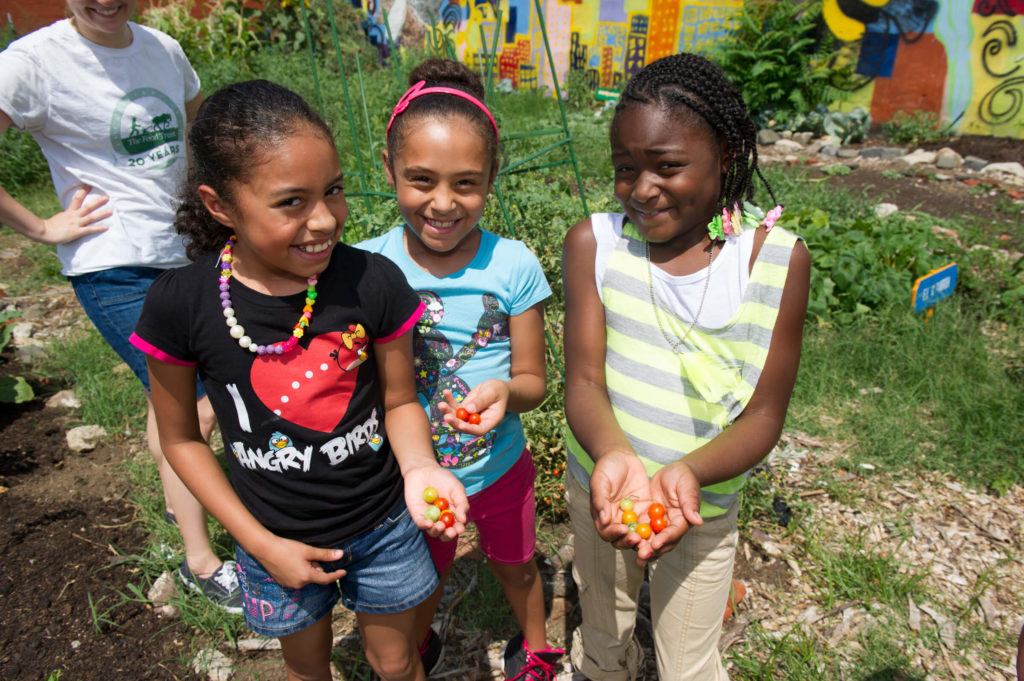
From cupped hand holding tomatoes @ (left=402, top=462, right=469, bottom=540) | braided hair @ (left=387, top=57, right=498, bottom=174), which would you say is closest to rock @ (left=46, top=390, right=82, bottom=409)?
braided hair @ (left=387, top=57, right=498, bottom=174)

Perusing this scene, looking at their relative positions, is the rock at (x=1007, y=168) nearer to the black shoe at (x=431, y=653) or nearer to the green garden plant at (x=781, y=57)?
the green garden plant at (x=781, y=57)

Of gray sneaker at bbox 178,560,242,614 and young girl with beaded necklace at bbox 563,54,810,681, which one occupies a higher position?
young girl with beaded necklace at bbox 563,54,810,681

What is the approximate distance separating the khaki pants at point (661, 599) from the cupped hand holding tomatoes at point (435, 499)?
1.62ft

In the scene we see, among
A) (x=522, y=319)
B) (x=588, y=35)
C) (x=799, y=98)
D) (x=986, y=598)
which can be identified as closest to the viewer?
(x=522, y=319)

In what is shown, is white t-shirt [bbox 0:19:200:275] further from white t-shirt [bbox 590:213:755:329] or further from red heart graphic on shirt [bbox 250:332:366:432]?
white t-shirt [bbox 590:213:755:329]

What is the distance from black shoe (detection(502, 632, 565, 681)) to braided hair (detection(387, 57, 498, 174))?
157cm

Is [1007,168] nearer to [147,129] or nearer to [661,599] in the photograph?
[661,599]

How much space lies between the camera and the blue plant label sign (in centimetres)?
384

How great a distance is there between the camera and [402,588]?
1.62 m

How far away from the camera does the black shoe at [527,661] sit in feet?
7.13

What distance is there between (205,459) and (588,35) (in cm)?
1016

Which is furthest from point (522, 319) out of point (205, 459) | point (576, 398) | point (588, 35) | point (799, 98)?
point (588, 35)

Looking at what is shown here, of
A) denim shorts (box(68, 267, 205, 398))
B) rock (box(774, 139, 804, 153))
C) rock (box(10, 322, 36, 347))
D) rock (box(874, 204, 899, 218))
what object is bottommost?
rock (box(10, 322, 36, 347))

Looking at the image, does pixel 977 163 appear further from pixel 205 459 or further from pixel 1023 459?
pixel 205 459
